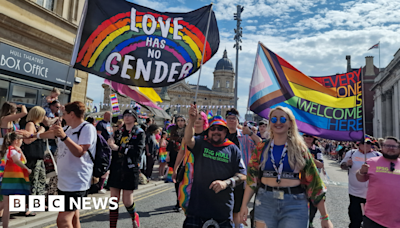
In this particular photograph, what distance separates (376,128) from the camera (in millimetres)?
44188

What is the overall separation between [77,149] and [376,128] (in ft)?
167

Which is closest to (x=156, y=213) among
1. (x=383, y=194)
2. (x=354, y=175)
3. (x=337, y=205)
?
(x=354, y=175)

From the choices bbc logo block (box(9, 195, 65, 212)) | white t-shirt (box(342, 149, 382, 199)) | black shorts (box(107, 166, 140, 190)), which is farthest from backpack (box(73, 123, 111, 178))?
white t-shirt (box(342, 149, 382, 199))

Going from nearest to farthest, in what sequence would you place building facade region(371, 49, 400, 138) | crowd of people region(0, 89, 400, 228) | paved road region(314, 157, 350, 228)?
1. crowd of people region(0, 89, 400, 228)
2. paved road region(314, 157, 350, 228)
3. building facade region(371, 49, 400, 138)

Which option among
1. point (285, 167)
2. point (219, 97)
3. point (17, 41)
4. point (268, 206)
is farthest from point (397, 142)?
point (219, 97)

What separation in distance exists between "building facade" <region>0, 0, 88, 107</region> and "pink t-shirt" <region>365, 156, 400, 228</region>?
9855 millimetres

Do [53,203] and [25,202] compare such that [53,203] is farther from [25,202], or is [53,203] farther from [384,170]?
[384,170]

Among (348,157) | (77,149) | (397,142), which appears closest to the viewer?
(77,149)

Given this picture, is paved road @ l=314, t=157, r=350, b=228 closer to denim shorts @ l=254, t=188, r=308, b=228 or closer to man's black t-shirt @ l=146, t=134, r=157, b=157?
denim shorts @ l=254, t=188, r=308, b=228

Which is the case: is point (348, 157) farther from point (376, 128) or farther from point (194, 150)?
point (376, 128)

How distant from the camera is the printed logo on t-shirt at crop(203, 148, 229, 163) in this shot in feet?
10.9

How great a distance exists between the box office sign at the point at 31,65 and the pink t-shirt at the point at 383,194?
855 centimetres

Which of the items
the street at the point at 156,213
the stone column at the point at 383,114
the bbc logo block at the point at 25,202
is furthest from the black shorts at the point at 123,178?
the stone column at the point at 383,114

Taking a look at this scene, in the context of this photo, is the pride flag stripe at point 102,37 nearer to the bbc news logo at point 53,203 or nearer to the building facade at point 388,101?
the bbc news logo at point 53,203
